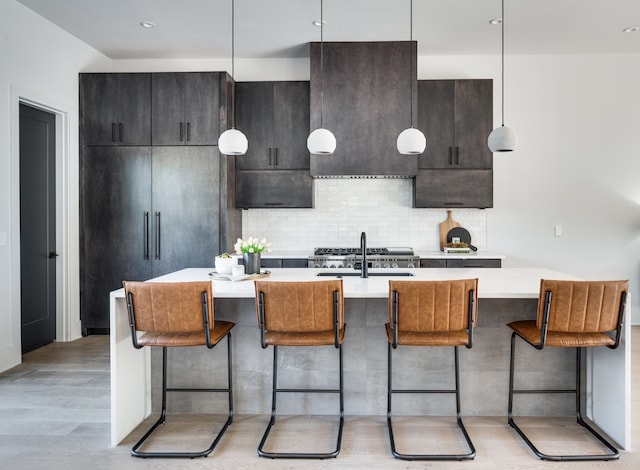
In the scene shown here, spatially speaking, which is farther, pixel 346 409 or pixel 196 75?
pixel 196 75

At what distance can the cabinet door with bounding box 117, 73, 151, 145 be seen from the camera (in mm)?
4918

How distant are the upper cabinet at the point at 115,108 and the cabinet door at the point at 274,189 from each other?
3.57ft

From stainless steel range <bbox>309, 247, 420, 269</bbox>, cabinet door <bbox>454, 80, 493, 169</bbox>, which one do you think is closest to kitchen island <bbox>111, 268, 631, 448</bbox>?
stainless steel range <bbox>309, 247, 420, 269</bbox>

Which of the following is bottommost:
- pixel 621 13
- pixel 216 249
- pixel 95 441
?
pixel 95 441

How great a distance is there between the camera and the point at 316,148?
3.21 meters

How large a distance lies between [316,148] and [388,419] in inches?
70.1

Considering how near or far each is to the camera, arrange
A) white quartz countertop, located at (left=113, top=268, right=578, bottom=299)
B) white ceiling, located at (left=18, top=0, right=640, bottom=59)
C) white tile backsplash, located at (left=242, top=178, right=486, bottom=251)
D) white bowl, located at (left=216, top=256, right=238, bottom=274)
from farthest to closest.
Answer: white tile backsplash, located at (left=242, top=178, right=486, bottom=251) < white ceiling, located at (left=18, top=0, right=640, bottom=59) < white bowl, located at (left=216, top=256, right=238, bottom=274) < white quartz countertop, located at (left=113, top=268, right=578, bottom=299)

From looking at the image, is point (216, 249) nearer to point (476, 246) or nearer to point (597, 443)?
point (476, 246)

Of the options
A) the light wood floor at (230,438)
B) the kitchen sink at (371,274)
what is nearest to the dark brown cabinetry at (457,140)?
the kitchen sink at (371,274)

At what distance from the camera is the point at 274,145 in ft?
17.1

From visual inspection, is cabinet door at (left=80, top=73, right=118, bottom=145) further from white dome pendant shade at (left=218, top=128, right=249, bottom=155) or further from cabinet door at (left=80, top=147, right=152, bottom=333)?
white dome pendant shade at (left=218, top=128, right=249, bottom=155)

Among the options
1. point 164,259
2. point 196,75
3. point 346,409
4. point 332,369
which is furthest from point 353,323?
point 196,75

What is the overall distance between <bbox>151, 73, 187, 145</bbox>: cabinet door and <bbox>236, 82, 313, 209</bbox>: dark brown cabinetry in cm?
62

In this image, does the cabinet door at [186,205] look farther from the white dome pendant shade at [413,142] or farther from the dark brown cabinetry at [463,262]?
the white dome pendant shade at [413,142]
